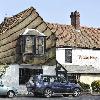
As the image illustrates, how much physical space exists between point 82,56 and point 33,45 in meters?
8.49

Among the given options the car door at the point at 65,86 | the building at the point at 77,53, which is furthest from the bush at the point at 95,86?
the car door at the point at 65,86

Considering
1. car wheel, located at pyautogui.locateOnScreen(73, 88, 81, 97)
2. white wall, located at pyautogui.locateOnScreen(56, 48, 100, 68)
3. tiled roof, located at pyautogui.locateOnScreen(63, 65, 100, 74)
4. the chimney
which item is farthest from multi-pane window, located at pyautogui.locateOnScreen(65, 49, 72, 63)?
car wheel, located at pyautogui.locateOnScreen(73, 88, 81, 97)

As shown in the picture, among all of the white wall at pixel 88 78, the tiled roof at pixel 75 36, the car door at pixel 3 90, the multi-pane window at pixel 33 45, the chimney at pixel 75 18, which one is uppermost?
the chimney at pixel 75 18

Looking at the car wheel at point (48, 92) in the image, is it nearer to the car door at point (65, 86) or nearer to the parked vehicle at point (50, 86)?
the parked vehicle at point (50, 86)

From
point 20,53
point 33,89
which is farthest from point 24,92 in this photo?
point 33,89

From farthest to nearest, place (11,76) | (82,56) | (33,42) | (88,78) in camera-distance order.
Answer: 1. (82,56)
2. (88,78)
3. (33,42)
4. (11,76)

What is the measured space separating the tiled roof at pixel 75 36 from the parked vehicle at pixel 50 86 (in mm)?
10818

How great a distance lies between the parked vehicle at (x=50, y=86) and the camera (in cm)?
3238

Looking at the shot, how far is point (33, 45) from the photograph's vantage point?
40.2 m

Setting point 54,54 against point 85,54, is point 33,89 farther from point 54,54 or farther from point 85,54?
point 85,54

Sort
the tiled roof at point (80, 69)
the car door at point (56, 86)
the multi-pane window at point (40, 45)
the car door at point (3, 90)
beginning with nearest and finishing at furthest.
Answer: the car door at point (3, 90) < the car door at point (56, 86) < the multi-pane window at point (40, 45) < the tiled roof at point (80, 69)

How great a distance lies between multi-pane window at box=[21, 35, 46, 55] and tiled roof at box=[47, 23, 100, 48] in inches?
162

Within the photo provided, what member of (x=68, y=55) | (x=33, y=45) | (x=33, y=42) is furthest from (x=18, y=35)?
(x=68, y=55)

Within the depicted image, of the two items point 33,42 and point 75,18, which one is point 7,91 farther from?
point 75,18
